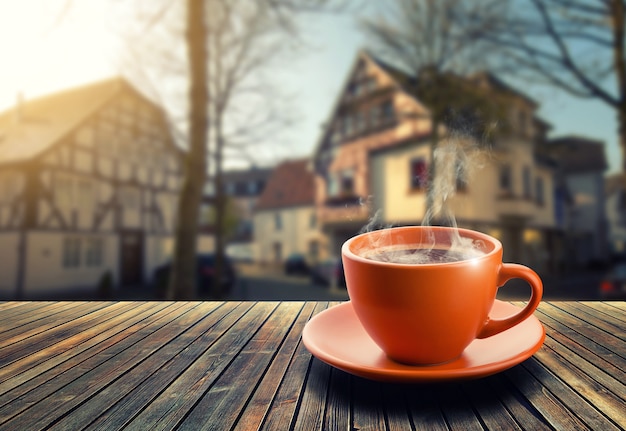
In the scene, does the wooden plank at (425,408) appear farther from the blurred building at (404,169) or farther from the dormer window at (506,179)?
the dormer window at (506,179)

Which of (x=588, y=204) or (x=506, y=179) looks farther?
(x=588, y=204)

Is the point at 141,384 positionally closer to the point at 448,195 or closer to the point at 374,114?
the point at 448,195

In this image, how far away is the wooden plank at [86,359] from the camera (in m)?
0.80

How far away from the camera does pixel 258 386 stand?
770mm

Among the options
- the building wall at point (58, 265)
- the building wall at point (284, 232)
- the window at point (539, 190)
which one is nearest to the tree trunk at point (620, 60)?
the window at point (539, 190)

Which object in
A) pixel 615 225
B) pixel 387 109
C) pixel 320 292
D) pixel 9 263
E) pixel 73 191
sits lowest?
pixel 320 292

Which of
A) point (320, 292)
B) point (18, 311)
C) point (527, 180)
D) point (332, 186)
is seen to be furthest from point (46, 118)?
point (527, 180)

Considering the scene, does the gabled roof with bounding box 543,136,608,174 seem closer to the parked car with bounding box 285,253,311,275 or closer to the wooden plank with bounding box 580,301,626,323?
the parked car with bounding box 285,253,311,275

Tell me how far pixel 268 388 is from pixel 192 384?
14 centimetres

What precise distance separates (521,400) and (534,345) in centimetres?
14

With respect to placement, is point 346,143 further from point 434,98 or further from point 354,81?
point 434,98

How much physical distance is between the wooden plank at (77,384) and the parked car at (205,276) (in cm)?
1100

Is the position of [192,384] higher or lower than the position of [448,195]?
lower

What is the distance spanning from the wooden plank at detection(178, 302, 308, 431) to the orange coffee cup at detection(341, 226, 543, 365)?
0.78 ft
